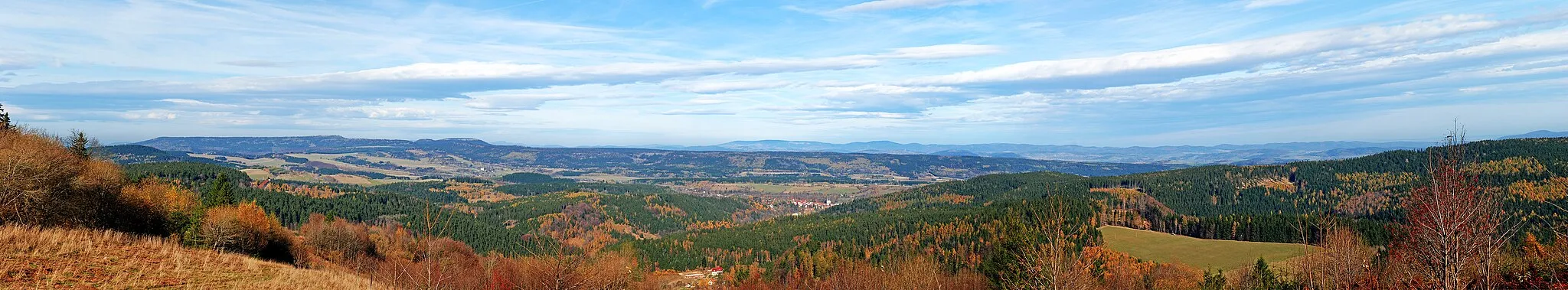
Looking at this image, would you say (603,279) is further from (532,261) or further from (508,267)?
(508,267)

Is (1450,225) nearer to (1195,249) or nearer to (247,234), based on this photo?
(247,234)

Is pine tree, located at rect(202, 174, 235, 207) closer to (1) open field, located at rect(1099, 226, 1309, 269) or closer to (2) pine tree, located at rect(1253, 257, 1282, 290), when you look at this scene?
(2) pine tree, located at rect(1253, 257, 1282, 290)

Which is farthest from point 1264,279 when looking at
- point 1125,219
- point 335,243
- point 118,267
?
point 1125,219

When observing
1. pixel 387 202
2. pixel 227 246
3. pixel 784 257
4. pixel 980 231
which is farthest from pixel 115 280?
pixel 387 202

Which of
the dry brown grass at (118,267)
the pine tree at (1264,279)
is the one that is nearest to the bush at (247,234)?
the dry brown grass at (118,267)

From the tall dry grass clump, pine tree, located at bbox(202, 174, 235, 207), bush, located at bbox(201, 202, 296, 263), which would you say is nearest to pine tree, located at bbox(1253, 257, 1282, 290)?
bush, located at bbox(201, 202, 296, 263)

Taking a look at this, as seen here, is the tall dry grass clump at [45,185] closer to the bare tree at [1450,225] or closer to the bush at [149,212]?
the bush at [149,212]
